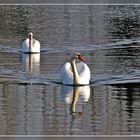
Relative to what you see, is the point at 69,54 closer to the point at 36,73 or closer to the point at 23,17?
the point at 36,73

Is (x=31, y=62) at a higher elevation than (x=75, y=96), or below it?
higher

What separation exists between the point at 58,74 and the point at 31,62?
8.37 ft

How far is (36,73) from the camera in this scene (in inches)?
823

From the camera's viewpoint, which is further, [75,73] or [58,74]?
[58,74]

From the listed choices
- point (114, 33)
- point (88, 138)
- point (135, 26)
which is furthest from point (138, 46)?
point (88, 138)

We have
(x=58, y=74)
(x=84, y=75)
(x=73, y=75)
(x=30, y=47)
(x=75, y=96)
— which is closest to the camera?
(x=75, y=96)

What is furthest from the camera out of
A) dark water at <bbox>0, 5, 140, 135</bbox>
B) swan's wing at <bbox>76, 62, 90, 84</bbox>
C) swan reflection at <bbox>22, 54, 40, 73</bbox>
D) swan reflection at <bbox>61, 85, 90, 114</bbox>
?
swan reflection at <bbox>22, 54, 40, 73</bbox>

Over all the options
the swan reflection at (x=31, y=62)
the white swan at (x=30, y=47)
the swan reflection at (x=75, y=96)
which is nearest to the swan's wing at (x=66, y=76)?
the swan reflection at (x=75, y=96)

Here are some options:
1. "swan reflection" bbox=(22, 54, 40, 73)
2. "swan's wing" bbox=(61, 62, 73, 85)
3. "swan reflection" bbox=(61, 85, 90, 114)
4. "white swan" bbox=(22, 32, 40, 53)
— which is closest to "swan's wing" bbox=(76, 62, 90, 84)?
"swan reflection" bbox=(61, 85, 90, 114)

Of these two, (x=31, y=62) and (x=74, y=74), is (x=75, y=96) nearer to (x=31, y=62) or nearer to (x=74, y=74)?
(x=74, y=74)

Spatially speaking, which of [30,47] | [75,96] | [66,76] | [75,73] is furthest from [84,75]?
[30,47]

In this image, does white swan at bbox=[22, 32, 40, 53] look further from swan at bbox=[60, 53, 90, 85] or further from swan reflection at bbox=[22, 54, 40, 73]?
swan at bbox=[60, 53, 90, 85]

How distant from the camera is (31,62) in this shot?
2320cm

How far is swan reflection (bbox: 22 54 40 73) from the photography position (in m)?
21.6
